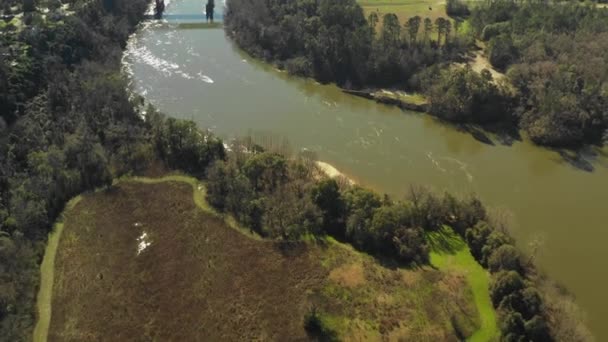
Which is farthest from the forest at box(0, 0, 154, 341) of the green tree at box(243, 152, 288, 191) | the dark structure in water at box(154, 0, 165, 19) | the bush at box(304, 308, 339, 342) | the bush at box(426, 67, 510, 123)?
the bush at box(426, 67, 510, 123)

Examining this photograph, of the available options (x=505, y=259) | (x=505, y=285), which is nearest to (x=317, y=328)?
(x=505, y=285)

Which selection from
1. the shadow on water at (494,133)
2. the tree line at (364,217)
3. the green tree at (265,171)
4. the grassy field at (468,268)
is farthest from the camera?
the shadow on water at (494,133)

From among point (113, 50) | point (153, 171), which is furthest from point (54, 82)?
point (153, 171)

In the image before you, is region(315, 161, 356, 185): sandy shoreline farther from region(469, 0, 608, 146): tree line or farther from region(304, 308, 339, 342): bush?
region(469, 0, 608, 146): tree line

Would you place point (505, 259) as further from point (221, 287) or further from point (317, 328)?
point (221, 287)

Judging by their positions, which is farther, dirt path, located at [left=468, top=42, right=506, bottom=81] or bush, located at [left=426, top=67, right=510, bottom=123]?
dirt path, located at [left=468, top=42, right=506, bottom=81]

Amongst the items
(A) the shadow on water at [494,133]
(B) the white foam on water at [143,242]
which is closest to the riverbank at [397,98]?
(A) the shadow on water at [494,133]

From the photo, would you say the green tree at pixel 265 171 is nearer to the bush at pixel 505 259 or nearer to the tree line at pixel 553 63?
the bush at pixel 505 259
